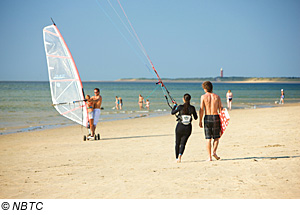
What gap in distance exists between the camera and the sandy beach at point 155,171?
4371mm

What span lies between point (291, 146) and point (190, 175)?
296 centimetres

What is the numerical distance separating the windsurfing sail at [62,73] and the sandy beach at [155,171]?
1.88 metres

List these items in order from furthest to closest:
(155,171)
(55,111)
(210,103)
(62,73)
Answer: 1. (55,111)
2. (62,73)
3. (210,103)
4. (155,171)

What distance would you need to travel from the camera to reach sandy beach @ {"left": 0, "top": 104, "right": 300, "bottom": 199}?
4.37 meters

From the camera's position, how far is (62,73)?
10.4 metres

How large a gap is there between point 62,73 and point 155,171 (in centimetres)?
592

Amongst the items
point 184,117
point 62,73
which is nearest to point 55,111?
point 62,73

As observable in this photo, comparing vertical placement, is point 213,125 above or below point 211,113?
below

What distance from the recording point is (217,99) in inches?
223

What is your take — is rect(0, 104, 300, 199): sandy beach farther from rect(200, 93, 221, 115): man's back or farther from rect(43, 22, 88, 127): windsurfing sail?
rect(43, 22, 88, 127): windsurfing sail

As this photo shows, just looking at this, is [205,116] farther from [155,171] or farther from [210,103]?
[155,171]

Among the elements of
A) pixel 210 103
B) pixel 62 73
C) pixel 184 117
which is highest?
pixel 62 73

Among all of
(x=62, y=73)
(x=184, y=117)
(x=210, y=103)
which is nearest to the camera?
(x=210, y=103)
